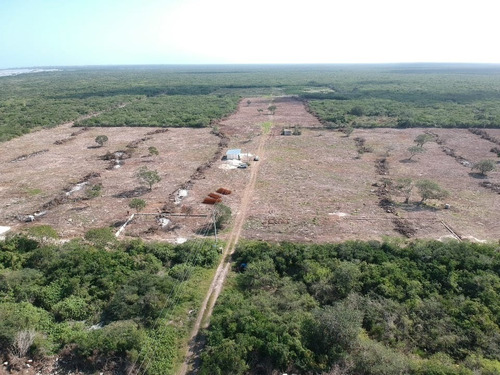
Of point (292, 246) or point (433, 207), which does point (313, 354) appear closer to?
point (292, 246)

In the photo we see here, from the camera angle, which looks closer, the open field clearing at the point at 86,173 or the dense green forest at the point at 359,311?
the dense green forest at the point at 359,311

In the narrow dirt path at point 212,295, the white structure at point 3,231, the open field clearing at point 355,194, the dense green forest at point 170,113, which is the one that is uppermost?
the dense green forest at point 170,113

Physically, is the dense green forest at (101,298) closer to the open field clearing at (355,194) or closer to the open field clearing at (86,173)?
the open field clearing at (86,173)

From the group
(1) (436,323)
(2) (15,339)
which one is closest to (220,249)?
(2) (15,339)

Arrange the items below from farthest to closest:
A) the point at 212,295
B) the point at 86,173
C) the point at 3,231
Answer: the point at 86,173
the point at 3,231
the point at 212,295

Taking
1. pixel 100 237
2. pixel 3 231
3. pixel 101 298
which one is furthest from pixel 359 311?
pixel 3 231

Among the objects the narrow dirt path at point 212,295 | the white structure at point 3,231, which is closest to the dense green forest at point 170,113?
the narrow dirt path at point 212,295

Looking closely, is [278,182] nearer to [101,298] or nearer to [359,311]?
[359,311]
